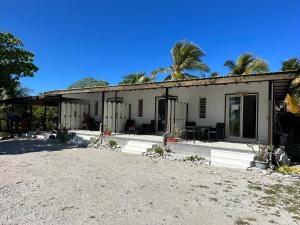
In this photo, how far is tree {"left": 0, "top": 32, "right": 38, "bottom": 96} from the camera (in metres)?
13.4

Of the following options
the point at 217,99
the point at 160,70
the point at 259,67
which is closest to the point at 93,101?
the point at 160,70

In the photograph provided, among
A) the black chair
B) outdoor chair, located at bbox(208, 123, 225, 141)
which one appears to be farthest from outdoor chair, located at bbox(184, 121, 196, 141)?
the black chair

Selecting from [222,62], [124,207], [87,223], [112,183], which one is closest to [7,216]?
[87,223]

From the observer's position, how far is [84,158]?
884 cm

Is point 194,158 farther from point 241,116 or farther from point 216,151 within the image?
point 241,116

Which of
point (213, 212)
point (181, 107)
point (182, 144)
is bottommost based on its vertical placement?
point (213, 212)

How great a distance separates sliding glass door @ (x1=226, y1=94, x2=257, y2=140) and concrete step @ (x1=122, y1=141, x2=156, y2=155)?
3.81 meters

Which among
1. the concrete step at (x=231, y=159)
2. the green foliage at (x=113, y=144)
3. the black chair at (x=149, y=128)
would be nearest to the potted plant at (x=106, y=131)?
the green foliage at (x=113, y=144)

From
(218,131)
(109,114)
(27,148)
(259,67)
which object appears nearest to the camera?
(218,131)

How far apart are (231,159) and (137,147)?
163 inches

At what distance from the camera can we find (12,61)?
13734 mm

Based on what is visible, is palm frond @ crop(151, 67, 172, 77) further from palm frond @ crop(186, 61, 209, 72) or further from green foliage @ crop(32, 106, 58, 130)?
green foliage @ crop(32, 106, 58, 130)

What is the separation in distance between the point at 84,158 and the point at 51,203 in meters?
4.64

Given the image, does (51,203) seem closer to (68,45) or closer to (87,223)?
(87,223)
